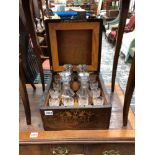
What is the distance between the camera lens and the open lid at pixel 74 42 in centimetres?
103

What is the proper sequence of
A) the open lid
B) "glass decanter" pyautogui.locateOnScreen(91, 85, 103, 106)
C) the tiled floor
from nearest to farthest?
"glass decanter" pyautogui.locateOnScreen(91, 85, 103, 106), the open lid, the tiled floor

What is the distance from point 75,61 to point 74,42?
4.4 inches

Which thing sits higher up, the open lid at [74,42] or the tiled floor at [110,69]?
the open lid at [74,42]

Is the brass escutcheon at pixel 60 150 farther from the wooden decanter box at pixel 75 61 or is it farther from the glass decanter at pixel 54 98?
the glass decanter at pixel 54 98

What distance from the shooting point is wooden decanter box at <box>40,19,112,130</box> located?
846mm

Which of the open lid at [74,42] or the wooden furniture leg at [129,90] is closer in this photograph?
the wooden furniture leg at [129,90]

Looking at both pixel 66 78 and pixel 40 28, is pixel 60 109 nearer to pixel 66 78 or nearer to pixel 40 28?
pixel 66 78

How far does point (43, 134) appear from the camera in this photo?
884 millimetres

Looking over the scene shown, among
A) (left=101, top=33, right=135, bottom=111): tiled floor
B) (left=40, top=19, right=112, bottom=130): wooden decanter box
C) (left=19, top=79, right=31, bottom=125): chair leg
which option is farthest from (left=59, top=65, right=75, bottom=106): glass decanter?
(left=101, top=33, right=135, bottom=111): tiled floor

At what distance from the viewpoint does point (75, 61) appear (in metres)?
1.20

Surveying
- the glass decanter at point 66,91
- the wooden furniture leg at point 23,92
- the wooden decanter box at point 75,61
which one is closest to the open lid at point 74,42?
the wooden decanter box at point 75,61

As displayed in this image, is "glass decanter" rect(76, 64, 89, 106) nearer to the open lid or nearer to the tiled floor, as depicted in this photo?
the open lid
